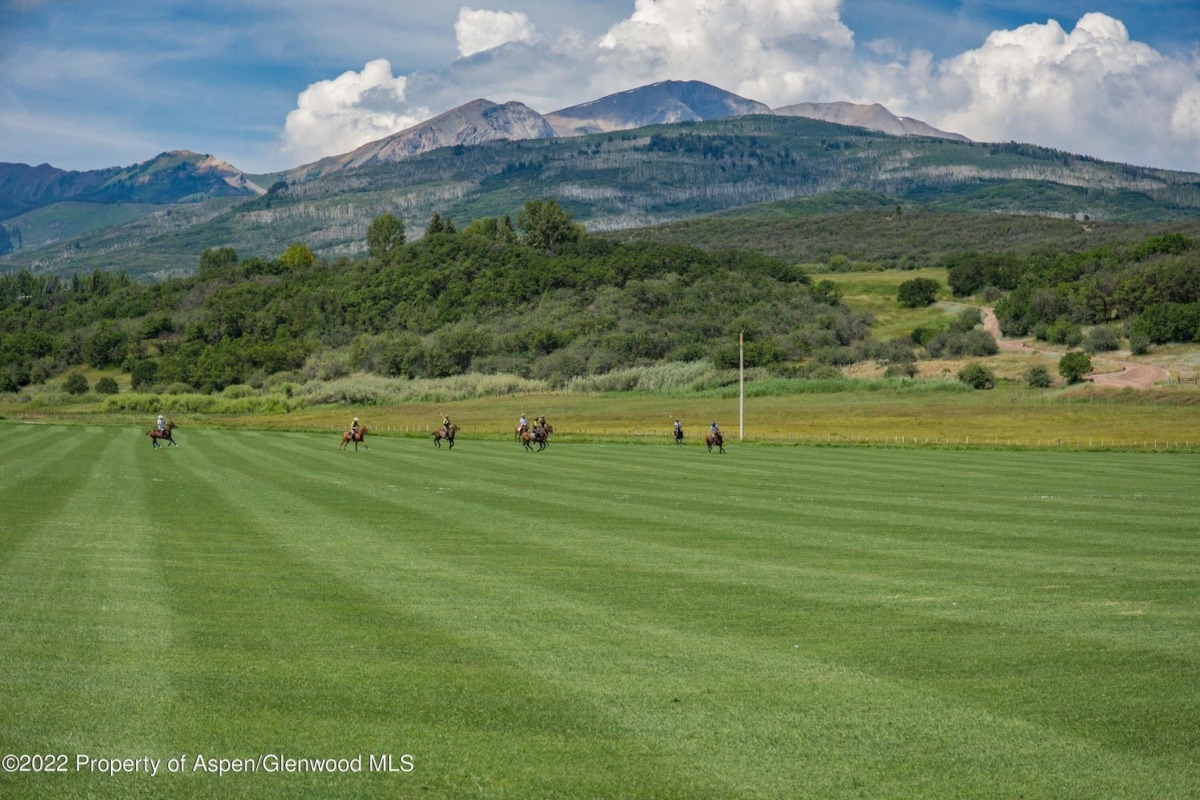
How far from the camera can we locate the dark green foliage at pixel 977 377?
9600 cm

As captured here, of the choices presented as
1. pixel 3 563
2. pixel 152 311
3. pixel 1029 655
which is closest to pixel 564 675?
pixel 1029 655

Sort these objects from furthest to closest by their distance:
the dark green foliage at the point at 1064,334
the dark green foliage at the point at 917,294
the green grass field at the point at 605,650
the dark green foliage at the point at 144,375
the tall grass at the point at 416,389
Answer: the dark green foliage at the point at 917,294
the dark green foliage at the point at 144,375
the tall grass at the point at 416,389
the dark green foliage at the point at 1064,334
the green grass field at the point at 605,650

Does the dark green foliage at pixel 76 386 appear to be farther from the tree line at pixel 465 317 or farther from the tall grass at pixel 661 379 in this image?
the tall grass at pixel 661 379

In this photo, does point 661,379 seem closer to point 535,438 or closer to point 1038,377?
point 1038,377

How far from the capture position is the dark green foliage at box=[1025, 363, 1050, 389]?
3617 inches

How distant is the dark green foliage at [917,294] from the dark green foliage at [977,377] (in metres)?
55.3

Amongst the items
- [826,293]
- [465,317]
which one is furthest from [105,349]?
[826,293]

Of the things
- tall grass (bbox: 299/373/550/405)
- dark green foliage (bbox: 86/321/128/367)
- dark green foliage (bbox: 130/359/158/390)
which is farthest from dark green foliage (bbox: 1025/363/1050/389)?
dark green foliage (bbox: 86/321/128/367)

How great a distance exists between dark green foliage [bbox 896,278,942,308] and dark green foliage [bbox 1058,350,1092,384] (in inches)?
2350

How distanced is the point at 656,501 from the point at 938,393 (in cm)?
7444

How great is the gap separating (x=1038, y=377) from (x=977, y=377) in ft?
17.4

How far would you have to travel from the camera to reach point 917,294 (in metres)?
153

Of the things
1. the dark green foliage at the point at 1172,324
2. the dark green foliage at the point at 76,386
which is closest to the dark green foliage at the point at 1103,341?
the dark green foliage at the point at 1172,324

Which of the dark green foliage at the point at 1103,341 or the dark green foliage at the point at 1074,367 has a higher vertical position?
the dark green foliage at the point at 1103,341
